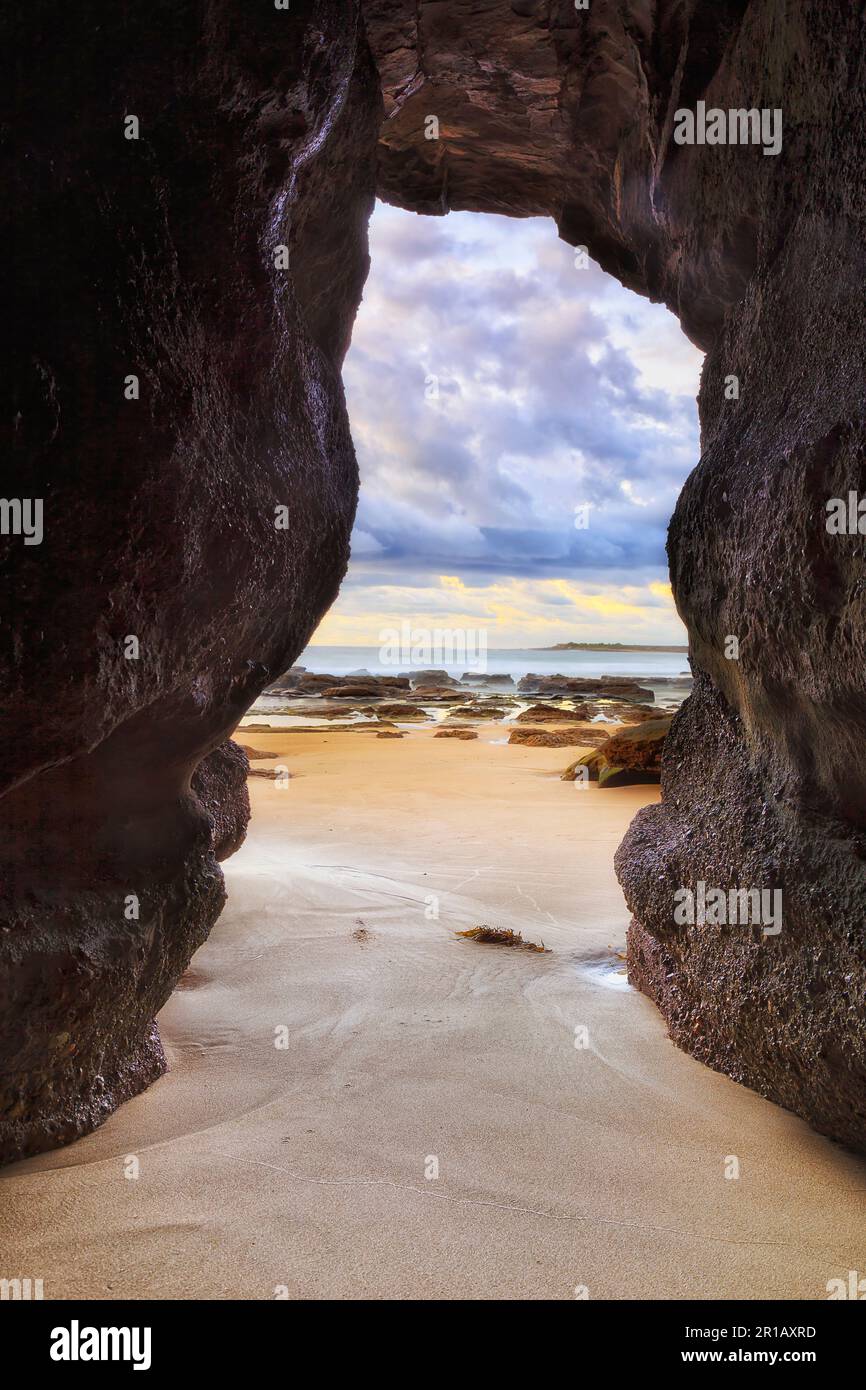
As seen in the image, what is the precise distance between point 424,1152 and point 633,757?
7.33 metres

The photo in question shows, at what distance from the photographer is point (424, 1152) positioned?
253 centimetres

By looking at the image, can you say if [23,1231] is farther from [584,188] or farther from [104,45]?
[584,188]

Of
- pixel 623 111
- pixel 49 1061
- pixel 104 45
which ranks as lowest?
pixel 49 1061

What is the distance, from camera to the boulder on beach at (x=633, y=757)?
9.41 metres

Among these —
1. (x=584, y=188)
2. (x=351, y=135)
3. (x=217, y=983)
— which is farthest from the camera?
(x=584, y=188)

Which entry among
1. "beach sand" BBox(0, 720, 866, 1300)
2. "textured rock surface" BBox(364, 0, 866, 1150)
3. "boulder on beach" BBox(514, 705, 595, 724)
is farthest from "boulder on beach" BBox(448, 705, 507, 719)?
"textured rock surface" BBox(364, 0, 866, 1150)

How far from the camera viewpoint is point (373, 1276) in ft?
6.47

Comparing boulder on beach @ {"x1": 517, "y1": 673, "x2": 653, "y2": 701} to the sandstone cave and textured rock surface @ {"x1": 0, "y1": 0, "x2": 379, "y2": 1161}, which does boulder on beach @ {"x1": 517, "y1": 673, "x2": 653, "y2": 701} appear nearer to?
the sandstone cave

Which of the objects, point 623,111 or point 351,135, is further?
point 623,111

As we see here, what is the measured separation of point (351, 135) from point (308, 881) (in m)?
4.30

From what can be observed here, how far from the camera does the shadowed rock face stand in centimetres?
206

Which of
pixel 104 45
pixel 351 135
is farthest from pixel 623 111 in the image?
pixel 104 45

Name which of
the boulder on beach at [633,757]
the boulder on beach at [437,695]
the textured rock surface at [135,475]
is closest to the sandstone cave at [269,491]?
the textured rock surface at [135,475]

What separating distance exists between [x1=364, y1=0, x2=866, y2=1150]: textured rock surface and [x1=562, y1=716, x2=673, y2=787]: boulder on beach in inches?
213
